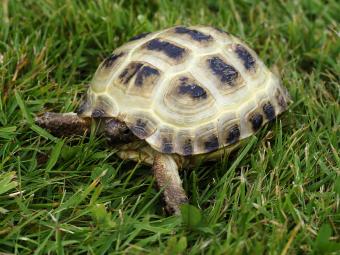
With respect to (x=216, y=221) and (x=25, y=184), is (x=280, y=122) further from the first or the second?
(x=25, y=184)

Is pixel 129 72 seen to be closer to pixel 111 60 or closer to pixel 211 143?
pixel 111 60

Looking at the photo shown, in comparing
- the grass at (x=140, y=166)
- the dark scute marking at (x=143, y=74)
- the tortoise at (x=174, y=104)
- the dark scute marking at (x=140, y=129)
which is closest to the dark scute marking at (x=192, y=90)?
the tortoise at (x=174, y=104)

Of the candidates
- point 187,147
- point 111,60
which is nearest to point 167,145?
point 187,147

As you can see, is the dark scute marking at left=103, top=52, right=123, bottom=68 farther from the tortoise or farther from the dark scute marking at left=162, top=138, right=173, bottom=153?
the dark scute marking at left=162, top=138, right=173, bottom=153

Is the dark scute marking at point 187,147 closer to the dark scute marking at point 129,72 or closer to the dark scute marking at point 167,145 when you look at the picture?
the dark scute marking at point 167,145

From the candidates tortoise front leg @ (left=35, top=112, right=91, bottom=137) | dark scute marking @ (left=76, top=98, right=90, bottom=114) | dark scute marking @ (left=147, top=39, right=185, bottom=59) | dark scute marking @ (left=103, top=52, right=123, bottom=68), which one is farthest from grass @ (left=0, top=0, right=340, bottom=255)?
dark scute marking @ (left=147, top=39, right=185, bottom=59)
